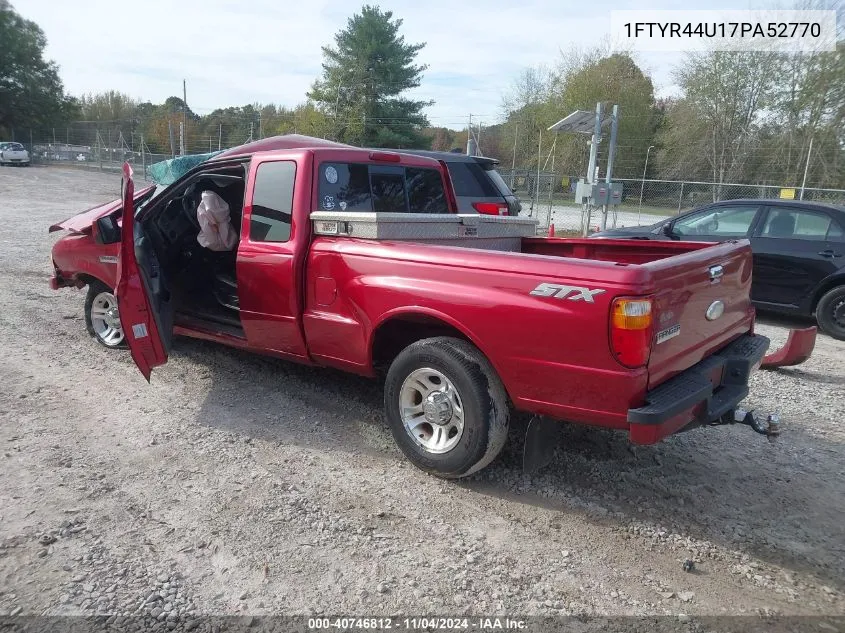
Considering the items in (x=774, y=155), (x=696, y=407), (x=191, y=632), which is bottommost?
(x=191, y=632)

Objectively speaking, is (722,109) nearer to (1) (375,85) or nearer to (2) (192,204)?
(1) (375,85)

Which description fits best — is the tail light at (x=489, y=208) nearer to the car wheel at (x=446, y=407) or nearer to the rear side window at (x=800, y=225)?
the rear side window at (x=800, y=225)

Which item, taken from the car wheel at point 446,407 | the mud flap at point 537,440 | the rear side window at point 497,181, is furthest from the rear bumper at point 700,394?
the rear side window at point 497,181

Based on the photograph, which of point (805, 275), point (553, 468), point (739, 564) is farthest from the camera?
point (805, 275)

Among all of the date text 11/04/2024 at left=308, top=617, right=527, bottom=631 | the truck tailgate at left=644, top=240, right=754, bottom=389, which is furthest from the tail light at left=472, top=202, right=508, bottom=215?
the date text 11/04/2024 at left=308, top=617, right=527, bottom=631

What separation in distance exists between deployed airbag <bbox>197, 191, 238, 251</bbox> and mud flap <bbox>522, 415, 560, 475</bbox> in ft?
10.3

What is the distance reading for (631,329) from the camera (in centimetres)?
292

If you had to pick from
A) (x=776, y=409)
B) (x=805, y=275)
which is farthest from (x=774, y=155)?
(x=776, y=409)

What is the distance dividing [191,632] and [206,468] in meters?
1.38

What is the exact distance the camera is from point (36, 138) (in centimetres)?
4909

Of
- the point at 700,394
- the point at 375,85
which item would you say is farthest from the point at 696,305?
the point at 375,85

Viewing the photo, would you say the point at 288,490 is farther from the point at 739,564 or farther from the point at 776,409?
the point at 776,409

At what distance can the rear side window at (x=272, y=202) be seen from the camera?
14.5 feet

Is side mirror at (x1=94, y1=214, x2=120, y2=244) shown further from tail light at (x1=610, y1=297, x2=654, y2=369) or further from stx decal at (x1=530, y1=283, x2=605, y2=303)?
tail light at (x1=610, y1=297, x2=654, y2=369)
